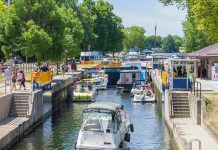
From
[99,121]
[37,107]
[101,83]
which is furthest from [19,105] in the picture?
[101,83]

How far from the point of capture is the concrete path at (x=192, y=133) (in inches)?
1062

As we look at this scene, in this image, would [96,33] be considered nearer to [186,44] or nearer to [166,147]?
[186,44]

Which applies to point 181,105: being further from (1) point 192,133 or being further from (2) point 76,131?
(2) point 76,131

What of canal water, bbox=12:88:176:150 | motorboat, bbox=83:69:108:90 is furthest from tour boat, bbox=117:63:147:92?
canal water, bbox=12:88:176:150

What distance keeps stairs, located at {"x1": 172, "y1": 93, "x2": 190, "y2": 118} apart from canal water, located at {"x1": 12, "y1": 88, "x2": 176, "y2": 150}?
1.70 meters

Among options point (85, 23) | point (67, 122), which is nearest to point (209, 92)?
point (67, 122)

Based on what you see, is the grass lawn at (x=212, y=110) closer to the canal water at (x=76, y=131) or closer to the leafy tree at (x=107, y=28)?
the canal water at (x=76, y=131)

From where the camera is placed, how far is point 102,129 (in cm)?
2812

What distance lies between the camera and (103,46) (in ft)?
458

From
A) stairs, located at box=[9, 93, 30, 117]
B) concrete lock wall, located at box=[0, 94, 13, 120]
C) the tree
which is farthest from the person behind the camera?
the tree

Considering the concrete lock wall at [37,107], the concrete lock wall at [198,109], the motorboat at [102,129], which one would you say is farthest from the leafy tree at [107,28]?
the motorboat at [102,129]

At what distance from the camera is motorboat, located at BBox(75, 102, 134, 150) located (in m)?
27.5

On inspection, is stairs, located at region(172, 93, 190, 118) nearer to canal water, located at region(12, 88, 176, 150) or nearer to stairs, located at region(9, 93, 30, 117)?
canal water, located at region(12, 88, 176, 150)

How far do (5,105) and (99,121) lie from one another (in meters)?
11.0
